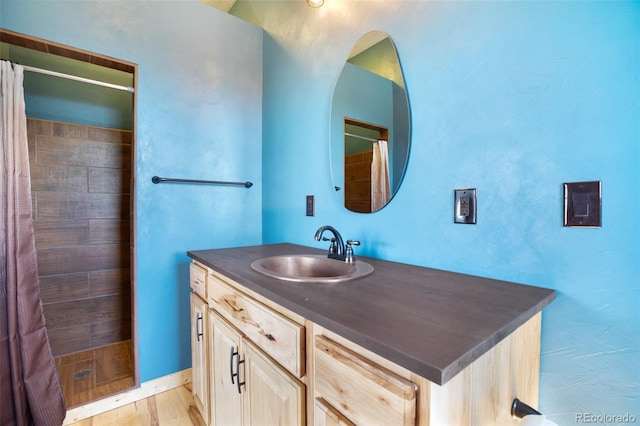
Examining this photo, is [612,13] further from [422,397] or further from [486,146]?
[422,397]

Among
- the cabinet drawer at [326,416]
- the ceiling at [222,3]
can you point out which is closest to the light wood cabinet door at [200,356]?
the cabinet drawer at [326,416]

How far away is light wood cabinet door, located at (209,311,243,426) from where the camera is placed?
3.38ft

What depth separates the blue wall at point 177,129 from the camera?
1534 millimetres

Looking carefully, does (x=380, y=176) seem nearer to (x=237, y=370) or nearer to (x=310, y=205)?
(x=310, y=205)

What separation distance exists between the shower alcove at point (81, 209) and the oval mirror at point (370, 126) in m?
1.47

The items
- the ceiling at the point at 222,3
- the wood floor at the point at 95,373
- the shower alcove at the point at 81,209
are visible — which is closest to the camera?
the wood floor at the point at 95,373

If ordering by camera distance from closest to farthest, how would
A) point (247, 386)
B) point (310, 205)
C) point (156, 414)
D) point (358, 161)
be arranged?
point (247, 386) < point (358, 161) < point (156, 414) < point (310, 205)

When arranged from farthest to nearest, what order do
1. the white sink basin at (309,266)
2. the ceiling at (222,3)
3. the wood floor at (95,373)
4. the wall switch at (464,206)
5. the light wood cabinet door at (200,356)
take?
the ceiling at (222,3)
the wood floor at (95,373)
the light wood cabinet door at (200,356)
the white sink basin at (309,266)
the wall switch at (464,206)

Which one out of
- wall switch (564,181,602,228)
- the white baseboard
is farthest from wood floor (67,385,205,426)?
wall switch (564,181,602,228)

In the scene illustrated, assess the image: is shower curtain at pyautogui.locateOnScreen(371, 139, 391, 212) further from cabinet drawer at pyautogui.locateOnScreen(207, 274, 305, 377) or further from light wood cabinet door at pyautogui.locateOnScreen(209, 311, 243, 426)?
light wood cabinet door at pyautogui.locateOnScreen(209, 311, 243, 426)

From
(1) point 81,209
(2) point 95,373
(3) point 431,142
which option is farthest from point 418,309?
(1) point 81,209

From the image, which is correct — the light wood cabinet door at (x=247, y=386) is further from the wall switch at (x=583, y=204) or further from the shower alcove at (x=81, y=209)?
the shower alcove at (x=81, y=209)

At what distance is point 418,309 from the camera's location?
65cm

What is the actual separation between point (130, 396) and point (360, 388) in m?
1.71
